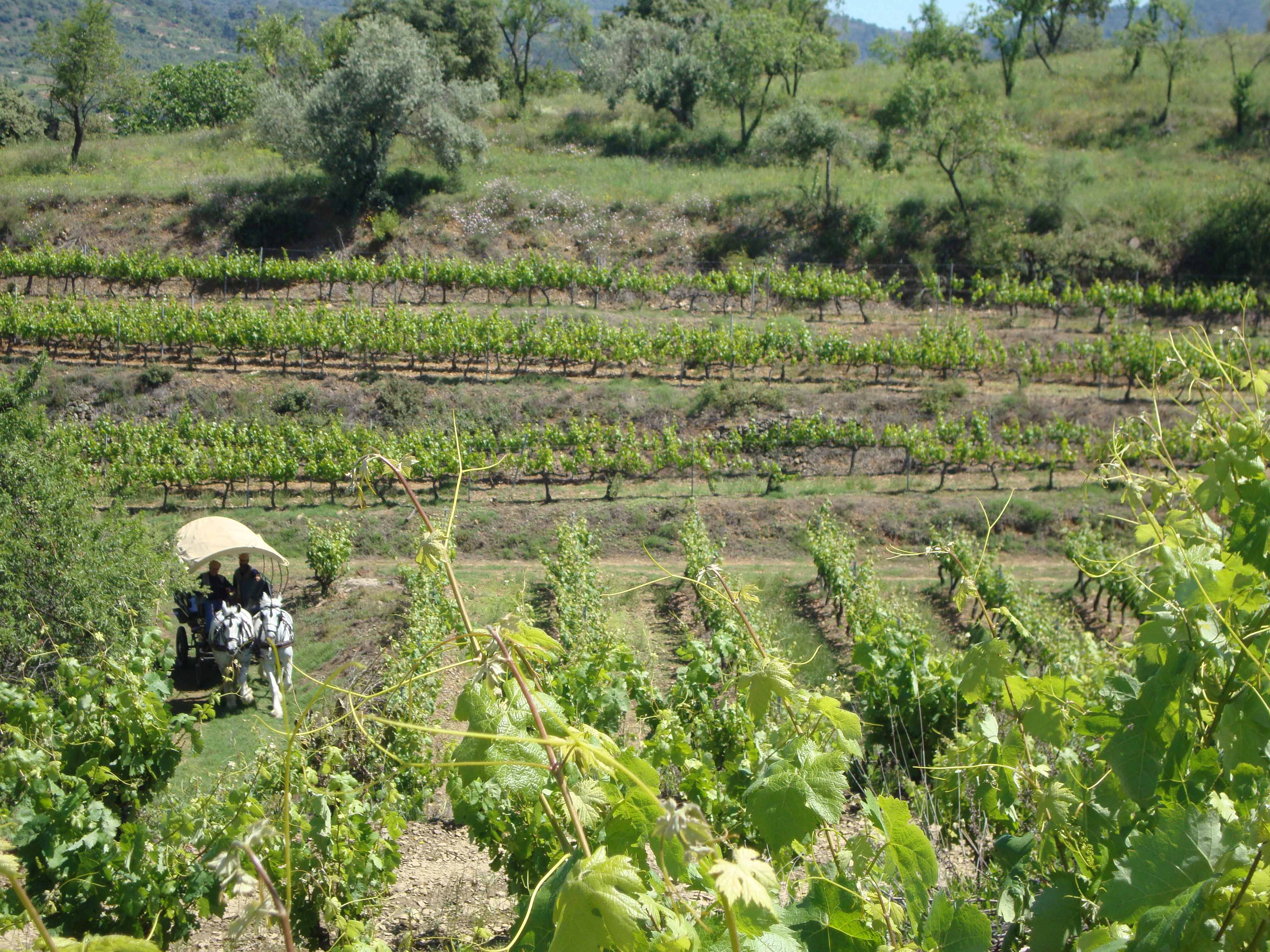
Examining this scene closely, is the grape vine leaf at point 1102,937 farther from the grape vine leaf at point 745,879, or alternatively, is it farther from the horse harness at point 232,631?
the horse harness at point 232,631

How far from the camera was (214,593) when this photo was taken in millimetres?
10422

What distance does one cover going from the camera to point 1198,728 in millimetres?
2098

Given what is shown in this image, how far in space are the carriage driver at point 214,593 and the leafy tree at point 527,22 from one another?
3897cm

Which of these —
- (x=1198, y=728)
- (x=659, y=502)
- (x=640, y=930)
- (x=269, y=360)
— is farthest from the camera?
(x=269, y=360)

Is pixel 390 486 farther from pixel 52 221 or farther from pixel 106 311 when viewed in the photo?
pixel 52 221

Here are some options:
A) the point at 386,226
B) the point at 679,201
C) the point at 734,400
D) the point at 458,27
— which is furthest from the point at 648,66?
the point at 734,400

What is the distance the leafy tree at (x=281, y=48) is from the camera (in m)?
45.7

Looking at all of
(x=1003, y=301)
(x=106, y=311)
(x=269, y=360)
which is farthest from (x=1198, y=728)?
(x=1003, y=301)

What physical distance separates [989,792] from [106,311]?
25284 mm

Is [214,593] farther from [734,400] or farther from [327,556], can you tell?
[734,400]

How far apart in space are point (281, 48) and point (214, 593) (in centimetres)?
5312

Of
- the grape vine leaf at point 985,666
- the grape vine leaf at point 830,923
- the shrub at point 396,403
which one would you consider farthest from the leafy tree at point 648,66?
the grape vine leaf at point 830,923

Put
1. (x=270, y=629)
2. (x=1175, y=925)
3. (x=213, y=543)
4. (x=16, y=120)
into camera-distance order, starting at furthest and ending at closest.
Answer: (x=16, y=120) < (x=213, y=543) < (x=270, y=629) < (x=1175, y=925)

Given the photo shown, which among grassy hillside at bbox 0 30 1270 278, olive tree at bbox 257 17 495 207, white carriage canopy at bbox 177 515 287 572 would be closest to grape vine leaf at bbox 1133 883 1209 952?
white carriage canopy at bbox 177 515 287 572
